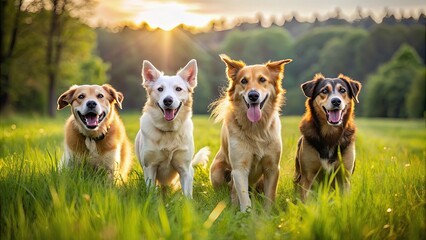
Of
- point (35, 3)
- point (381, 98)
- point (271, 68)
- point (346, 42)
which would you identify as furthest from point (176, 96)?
point (346, 42)

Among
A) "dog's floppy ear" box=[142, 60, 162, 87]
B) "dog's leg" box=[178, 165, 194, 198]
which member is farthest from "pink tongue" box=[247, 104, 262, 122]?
"dog's floppy ear" box=[142, 60, 162, 87]

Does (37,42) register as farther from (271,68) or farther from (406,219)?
(406,219)

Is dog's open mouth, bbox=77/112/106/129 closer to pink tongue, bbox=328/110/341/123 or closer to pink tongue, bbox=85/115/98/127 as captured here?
pink tongue, bbox=85/115/98/127

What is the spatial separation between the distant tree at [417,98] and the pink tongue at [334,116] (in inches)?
1884

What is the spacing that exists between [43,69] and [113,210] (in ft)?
86.7

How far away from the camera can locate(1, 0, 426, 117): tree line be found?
92.9 feet

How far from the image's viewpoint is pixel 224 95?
657 centimetres

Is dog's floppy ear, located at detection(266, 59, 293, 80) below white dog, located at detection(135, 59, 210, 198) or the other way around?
the other way around

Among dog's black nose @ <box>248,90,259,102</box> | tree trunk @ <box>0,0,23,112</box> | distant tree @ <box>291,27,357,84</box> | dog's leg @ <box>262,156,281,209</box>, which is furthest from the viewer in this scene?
distant tree @ <box>291,27,357,84</box>

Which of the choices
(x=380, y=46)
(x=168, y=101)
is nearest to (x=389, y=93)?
(x=380, y=46)

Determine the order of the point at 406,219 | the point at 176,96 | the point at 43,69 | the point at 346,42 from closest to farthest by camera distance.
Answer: the point at 406,219 → the point at 176,96 → the point at 43,69 → the point at 346,42

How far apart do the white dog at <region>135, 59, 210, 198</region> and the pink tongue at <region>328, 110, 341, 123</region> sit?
1824 mm

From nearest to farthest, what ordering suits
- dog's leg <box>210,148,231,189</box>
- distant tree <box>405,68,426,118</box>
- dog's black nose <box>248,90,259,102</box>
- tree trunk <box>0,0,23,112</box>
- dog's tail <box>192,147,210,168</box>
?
1. dog's black nose <box>248,90,259,102</box>
2. dog's leg <box>210,148,231,189</box>
3. dog's tail <box>192,147,210,168</box>
4. tree trunk <box>0,0,23,112</box>
5. distant tree <box>405,68,426,118</box>

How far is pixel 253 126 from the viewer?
5.93 metres
